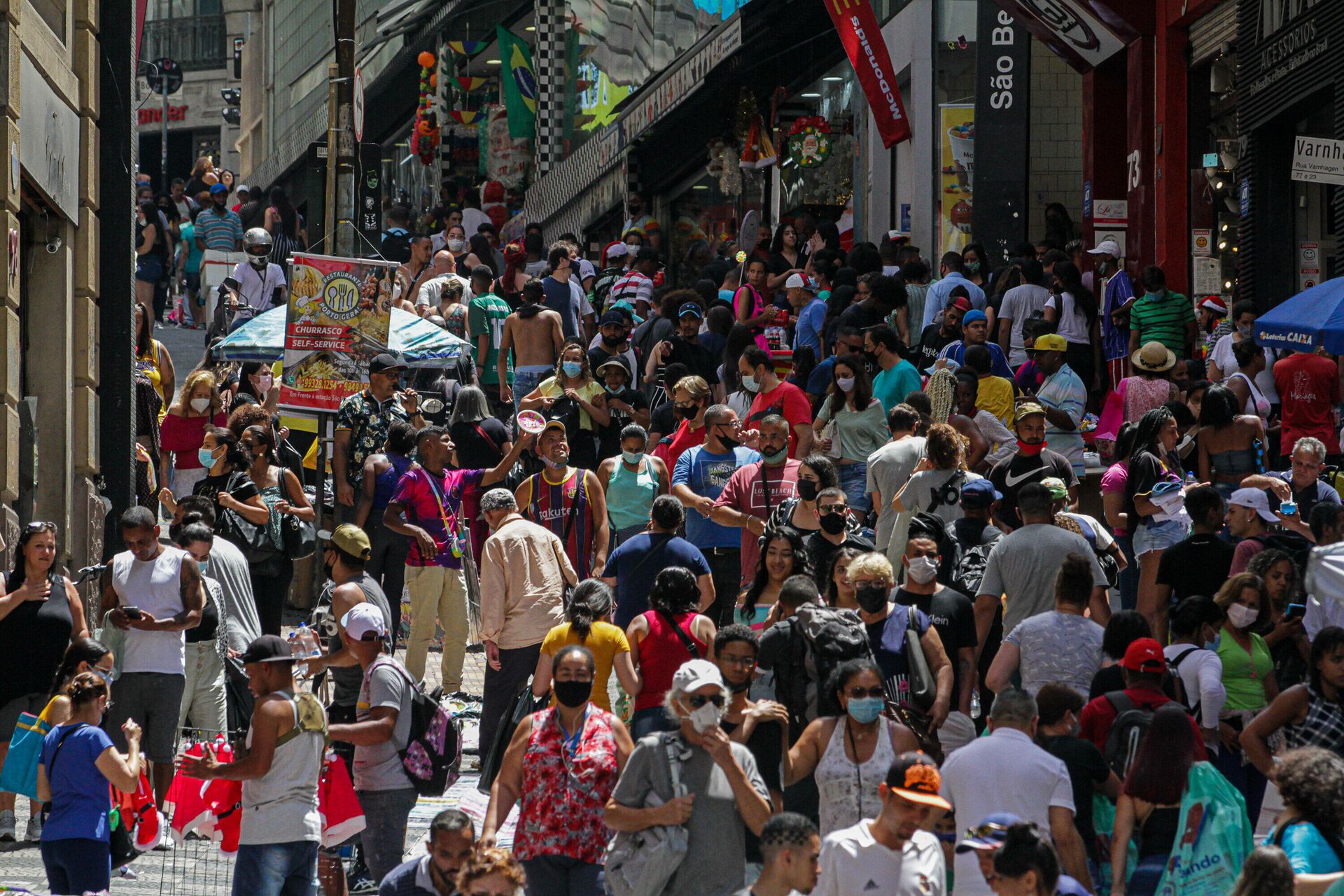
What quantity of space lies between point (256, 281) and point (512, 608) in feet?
41.8

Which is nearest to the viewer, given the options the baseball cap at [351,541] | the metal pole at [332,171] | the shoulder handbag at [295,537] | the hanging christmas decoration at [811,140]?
the baseball cap at [351,541]

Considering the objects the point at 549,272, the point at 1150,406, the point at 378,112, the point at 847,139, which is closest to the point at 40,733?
the point at 1150,406

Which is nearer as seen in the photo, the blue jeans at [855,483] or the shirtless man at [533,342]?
the blue jeans at [855,483]

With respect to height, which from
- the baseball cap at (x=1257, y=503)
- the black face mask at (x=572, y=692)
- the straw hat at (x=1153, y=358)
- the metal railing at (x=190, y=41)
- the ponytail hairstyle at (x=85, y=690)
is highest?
the metal railing at (x=190, y=41)

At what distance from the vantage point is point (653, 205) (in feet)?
116

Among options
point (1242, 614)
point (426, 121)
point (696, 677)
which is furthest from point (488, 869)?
point (426, 121)

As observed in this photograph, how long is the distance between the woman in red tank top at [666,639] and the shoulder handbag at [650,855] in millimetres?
1959

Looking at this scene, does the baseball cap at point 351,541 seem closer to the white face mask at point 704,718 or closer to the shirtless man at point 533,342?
the white face mask at point 704,718

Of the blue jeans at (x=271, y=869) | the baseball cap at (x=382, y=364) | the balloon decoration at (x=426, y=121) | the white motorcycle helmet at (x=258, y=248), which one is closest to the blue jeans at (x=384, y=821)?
the blue jeans at (x=271, y=869)

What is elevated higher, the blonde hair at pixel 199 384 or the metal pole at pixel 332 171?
the metal pole at pixel 332 171

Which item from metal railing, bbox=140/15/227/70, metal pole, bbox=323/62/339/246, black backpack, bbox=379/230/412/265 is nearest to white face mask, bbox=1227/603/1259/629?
metal pole, bbox=323/62/339/246

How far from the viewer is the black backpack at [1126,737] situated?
8.12 metres

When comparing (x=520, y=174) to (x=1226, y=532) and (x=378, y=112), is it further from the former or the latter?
(x=1226, y=532)

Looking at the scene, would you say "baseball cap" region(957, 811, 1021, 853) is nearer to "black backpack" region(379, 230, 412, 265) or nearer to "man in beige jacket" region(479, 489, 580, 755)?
"man in beige jacket" region(479, 489, 580, 755)
